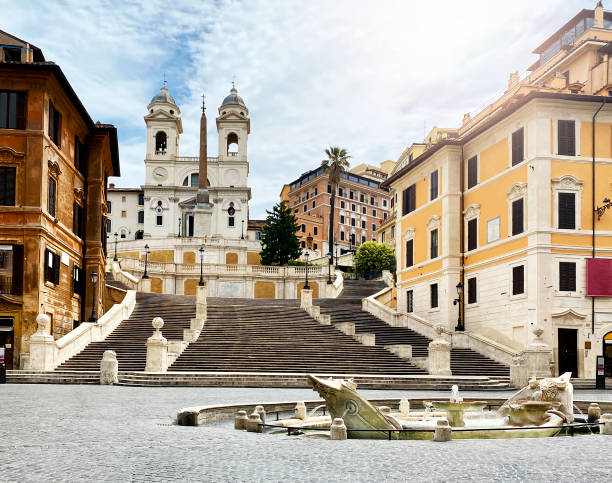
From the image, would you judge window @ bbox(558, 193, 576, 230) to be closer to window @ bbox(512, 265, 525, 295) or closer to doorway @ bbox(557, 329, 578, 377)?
window @ bbox(512, 265, 525, 295)

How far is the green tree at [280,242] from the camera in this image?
→ 77.9m

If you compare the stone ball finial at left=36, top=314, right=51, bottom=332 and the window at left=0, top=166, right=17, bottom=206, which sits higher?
the window at left=0, top=166, right=17, bottom=206

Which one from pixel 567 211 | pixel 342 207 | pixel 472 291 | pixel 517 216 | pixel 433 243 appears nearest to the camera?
pixel 567 211

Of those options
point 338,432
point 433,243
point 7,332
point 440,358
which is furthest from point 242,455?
point 433,243

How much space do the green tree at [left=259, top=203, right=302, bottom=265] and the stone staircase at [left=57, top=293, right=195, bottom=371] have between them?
31130 mm

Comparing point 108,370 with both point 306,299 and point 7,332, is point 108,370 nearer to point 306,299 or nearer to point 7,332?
point 7,332

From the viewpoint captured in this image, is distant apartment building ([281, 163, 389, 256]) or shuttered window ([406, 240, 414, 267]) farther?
distant apartment building ([281, 163, 389, 256])

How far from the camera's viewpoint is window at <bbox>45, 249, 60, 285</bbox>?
31375 millimetres

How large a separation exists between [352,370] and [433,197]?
→ 1573 cm

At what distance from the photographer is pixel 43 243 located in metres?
30.8

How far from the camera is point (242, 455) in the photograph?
949 cm

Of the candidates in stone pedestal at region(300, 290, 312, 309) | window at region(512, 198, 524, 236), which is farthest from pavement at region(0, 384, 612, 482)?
stone pedestal at region(300, 290, 312, 309)

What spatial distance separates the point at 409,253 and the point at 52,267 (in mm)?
21570

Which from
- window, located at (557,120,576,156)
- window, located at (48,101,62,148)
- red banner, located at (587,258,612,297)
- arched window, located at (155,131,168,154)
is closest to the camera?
red banner, located at (587,258,612,297)
